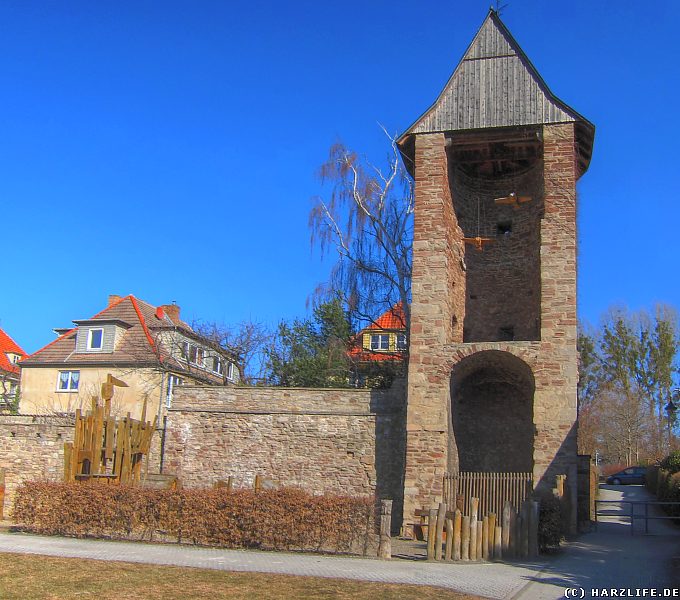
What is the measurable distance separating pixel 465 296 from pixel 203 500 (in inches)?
454

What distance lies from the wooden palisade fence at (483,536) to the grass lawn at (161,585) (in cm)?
329

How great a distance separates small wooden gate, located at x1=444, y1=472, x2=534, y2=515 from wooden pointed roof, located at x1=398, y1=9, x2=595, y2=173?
9.43 meters

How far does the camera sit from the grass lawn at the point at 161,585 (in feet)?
32.7

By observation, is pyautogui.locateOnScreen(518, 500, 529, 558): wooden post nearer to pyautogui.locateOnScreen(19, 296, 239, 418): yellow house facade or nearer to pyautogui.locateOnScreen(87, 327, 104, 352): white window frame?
pyautogui.locateOnScreen(19, 296, 239, 418): yellow house facade

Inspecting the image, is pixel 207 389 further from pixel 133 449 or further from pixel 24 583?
pixel 24 583

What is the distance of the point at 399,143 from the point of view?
22.6 m

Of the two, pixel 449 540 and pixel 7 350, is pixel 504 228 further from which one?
pixel 7 350

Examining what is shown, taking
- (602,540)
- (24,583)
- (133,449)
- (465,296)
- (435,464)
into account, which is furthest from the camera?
(465,296)

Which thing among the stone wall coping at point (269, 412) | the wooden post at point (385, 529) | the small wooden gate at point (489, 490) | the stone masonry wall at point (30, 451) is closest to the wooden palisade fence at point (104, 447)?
the stone wall coping at point (269, 412)

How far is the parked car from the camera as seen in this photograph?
4045cm

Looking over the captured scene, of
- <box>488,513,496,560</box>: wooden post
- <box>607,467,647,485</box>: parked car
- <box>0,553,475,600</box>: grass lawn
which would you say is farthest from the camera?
<box>607,467,647,485</box>: parked car

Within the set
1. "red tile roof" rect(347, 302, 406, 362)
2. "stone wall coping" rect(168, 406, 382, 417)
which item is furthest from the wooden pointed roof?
"red tile roof" rect(347, 302, 406, 362)

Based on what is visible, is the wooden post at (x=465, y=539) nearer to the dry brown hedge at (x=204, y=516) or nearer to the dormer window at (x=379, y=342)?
the dry brown hedge at (x=204, y=516)

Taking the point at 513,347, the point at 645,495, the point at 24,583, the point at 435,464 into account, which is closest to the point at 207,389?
the point at 435,464
